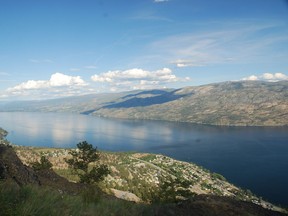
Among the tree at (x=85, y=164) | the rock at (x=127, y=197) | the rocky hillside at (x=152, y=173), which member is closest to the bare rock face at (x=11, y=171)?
the rock at (x=127, y=197)

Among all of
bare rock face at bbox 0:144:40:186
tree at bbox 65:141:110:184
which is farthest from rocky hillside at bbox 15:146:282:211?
bare rock face at bbox 0:144:40:186

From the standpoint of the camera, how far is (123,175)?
516ft

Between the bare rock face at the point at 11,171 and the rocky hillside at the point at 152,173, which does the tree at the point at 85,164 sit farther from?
the rocky hillside at the point at 152,173

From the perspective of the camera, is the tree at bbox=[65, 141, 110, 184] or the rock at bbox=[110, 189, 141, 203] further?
the tree at bbox=[65, 141, 110, 184]

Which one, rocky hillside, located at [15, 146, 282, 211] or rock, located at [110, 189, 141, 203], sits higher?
rock, located at [110, 189, 141, 203]

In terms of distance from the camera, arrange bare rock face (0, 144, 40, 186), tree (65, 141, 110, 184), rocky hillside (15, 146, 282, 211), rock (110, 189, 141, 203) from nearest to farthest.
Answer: bare rock face (0, 144, 40, 186)
rock (110, 189, 141, 203)
tree (65, 141, 110, 184)
rocky hillside (15, 146, 282, 211)

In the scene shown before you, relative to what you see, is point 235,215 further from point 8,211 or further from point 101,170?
point 101,170

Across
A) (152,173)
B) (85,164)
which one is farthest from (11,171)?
(152,173)

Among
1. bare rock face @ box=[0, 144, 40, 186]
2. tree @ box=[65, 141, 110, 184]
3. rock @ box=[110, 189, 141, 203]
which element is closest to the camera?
bare rock face @ box=[0, 144, 40, 186]

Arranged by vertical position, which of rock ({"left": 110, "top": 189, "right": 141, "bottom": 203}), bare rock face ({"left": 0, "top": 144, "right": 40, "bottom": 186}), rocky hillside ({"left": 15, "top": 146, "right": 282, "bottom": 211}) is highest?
bare rock face ({"left": 0, "top": 144, "right": 40, "bottom": 186})

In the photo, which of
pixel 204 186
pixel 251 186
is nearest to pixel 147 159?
pixel 204 186

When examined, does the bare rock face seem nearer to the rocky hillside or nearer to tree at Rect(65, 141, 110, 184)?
tree at Rect(65, 141, 110, 184)

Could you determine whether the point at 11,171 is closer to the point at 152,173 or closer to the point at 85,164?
the point at 85,164

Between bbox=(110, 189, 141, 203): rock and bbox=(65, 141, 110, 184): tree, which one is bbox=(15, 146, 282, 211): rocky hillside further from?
bbox=(110, 189, 141, 203): rock
